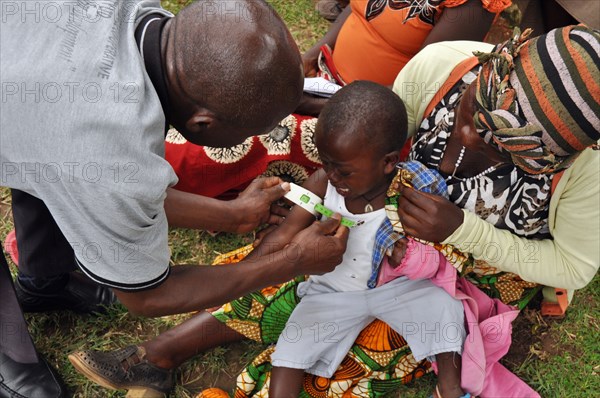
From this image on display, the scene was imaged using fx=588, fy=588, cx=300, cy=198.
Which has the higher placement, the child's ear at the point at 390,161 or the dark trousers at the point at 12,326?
the child's ear at the point at 390,161

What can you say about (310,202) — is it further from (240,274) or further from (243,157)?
(243,157)

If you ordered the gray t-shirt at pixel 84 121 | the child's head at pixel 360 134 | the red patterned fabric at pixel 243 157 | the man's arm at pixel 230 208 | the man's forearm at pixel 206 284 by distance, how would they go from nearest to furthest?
the gray t-shirt at pixel 84 121 → the man's forearm at pixel 206 284 → the child's head at pixel 360 134 → the man's arm at pixel 230 208 → the red patterned fabric at pixel 243 157

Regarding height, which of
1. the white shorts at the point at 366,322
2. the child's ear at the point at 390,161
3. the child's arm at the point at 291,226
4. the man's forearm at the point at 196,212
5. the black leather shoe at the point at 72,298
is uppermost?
the child's ear at the point at 390,161

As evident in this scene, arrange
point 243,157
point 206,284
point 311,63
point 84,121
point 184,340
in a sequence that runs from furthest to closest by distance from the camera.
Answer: point 311,63 → point 243,157 → point 184,340 → point 206,284 → point 84,121

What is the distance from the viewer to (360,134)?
200 cm

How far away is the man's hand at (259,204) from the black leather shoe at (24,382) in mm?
1045

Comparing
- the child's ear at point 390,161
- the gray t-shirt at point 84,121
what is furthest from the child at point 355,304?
the gray t-shirt at point 84,121

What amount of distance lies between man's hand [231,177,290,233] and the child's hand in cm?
51

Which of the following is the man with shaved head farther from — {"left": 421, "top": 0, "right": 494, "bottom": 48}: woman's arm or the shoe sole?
{"left": 421, "top": 0, "right": 494, "bottom": 48}: woman's arm

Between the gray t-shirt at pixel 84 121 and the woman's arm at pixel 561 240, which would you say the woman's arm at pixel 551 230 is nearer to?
the woman's arm at pixel 561 240

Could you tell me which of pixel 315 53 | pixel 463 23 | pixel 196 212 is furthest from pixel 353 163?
pixel 315 53

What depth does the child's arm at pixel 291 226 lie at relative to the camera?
2.25m

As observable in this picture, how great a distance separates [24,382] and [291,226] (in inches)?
51.8

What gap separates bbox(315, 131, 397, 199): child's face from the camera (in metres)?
2.02
